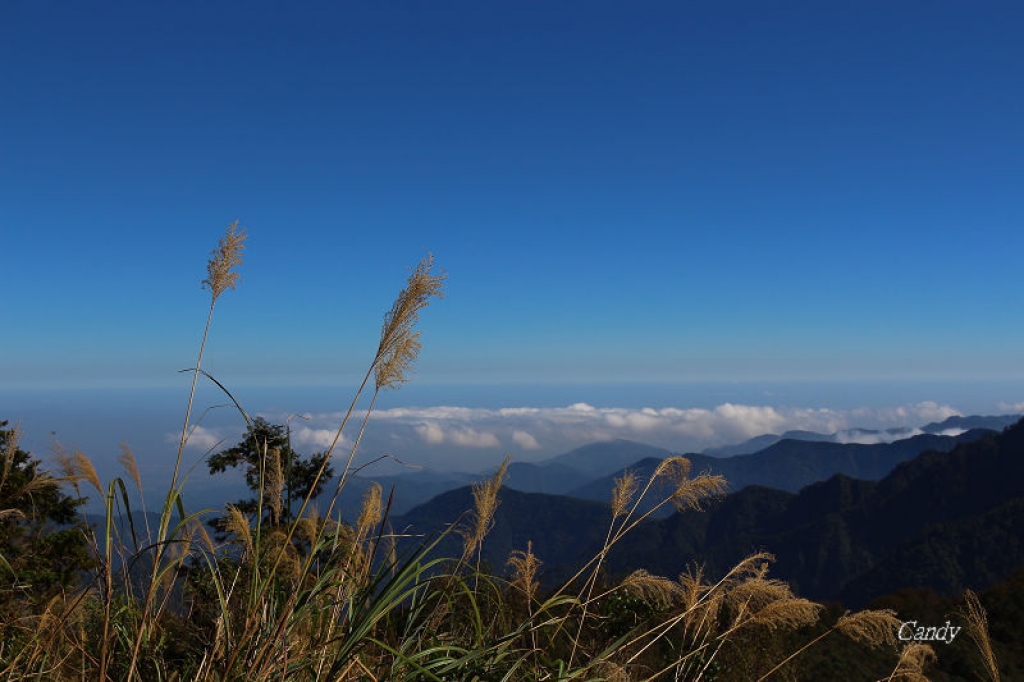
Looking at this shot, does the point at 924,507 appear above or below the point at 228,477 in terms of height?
below

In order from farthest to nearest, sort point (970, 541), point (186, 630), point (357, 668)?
point (970, 541)
point (186, 630)
point (357, 668)

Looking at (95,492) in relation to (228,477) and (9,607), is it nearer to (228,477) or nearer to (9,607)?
(9,607)

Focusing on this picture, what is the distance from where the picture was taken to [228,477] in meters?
23.4

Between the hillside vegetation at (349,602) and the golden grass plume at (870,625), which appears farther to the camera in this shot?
the golden grass plume at (870,625)

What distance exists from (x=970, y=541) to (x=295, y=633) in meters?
156

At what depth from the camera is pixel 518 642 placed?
12.4 ft

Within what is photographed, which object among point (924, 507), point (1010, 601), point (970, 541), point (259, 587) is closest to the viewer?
point (259, 587)

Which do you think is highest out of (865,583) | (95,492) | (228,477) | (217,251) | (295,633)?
(217,251)

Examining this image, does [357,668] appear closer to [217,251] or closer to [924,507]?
[217,251]

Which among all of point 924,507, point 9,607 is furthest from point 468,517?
point 924,507

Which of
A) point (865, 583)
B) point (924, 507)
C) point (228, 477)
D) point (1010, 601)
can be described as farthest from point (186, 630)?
point (924, 507)

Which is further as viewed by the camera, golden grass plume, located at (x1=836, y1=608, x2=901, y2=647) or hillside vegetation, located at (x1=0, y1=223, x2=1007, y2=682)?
golden grass plume, located at (x1=836, y1=608, x2=901, y2=647)

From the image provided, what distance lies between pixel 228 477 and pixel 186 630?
22.0m

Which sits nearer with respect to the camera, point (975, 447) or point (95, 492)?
point (95, 492)
